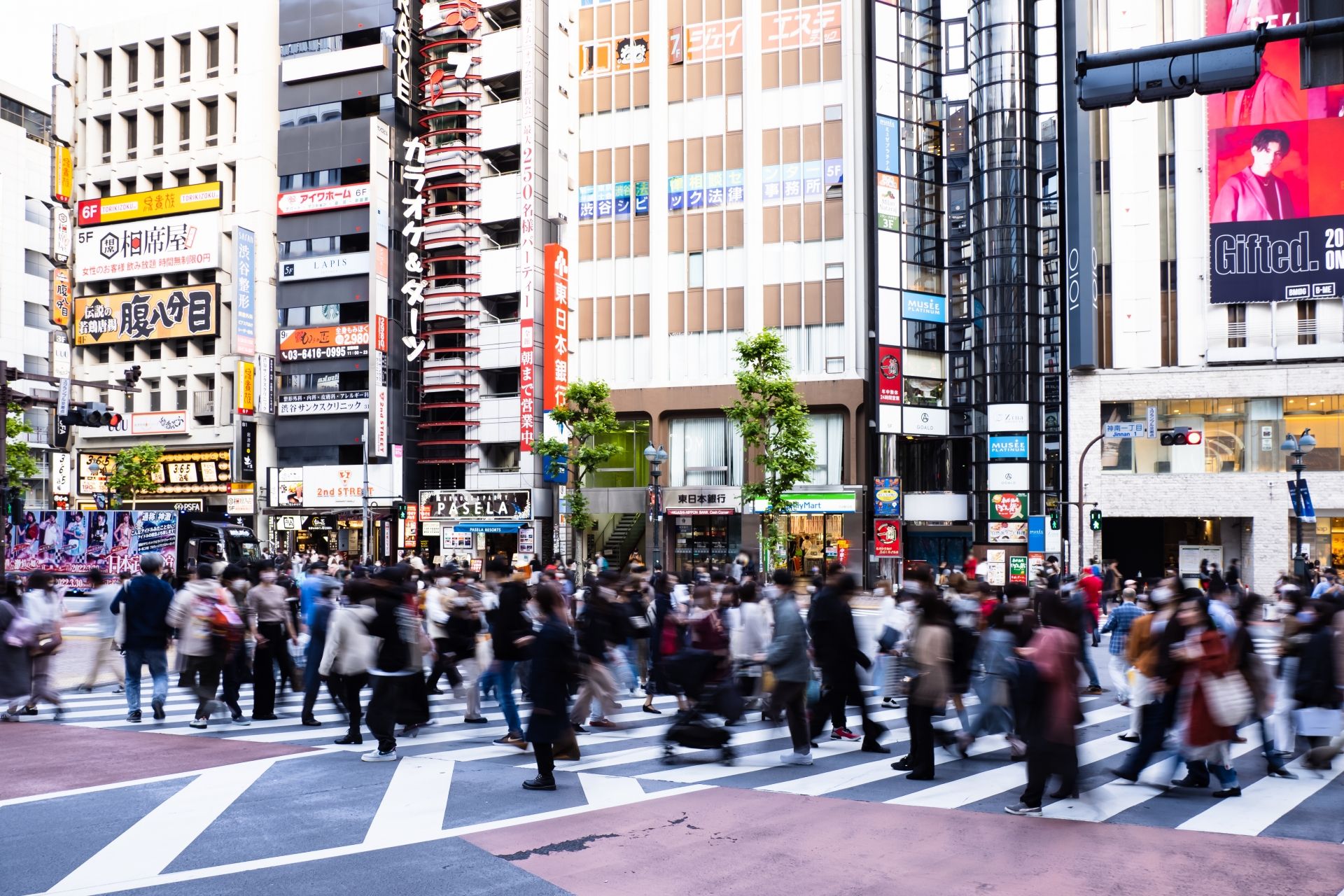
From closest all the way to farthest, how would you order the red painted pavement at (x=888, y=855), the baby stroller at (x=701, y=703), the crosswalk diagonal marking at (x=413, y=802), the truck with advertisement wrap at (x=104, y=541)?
the red painted pavement at (x=888, y=855)
the crosswalk diagonal marking at (x=413, y=802)
the baby stroller at (x=701, y=703)
the truck with advertisement wrap at (x=104, y=541)

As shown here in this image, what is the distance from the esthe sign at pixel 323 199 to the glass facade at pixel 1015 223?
2925 centimetres

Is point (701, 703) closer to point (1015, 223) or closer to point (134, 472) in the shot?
point (1015, 223)

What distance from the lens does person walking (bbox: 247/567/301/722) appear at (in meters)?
12.8

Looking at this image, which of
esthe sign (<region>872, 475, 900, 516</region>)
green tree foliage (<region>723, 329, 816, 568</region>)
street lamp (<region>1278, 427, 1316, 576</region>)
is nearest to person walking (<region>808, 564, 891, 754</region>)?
street lamp (<region>1278, 427, 1316, 576</region>)

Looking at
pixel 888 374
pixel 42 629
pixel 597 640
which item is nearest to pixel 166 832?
pixel 597 640

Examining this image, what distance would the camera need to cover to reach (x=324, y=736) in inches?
460

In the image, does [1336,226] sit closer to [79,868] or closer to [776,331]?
[776,331]

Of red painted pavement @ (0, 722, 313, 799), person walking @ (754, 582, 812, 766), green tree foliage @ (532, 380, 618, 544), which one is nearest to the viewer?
red painted pavement @ (0, 722, 313, 799)

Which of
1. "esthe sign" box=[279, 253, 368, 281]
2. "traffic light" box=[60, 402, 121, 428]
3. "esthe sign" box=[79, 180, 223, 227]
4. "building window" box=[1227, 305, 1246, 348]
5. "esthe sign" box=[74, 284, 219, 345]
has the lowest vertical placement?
"traffic light" box=[60, 402, 121, 428]

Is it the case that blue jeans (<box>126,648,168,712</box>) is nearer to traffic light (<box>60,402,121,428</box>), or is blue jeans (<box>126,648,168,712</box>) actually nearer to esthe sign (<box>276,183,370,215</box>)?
traffic light (<box>60,402,121,428</box>)

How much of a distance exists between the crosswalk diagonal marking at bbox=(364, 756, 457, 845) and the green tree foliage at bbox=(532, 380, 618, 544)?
107 feet

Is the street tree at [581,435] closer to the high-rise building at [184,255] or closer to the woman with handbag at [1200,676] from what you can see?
the high-rise building at [184,255]

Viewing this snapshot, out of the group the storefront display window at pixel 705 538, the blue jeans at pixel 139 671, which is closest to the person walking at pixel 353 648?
the blue jeans at pixel 139 671

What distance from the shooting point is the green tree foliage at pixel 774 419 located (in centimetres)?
3809
